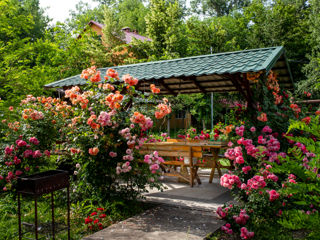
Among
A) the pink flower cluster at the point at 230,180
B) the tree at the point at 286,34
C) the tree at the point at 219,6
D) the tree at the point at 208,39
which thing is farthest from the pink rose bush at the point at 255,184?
the tree at the point at 219,6

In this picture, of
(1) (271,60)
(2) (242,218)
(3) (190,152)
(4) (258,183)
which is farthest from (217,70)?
(2) (242,218)

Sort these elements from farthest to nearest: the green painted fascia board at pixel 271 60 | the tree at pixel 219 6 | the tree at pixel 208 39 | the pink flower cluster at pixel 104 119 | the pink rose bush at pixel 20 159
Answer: the tree at pixel 219 6, the tree at pixel 208 39, the pink rose bush at pixel 20 159, the green painted fascia board at pixel 271 60, the pink flower cluster at pixel 104 119

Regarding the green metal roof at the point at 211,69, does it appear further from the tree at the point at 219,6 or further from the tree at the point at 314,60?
the tree at the point at 219,6

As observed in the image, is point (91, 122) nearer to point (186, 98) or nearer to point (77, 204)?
point (77, 204)

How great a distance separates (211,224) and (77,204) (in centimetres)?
216

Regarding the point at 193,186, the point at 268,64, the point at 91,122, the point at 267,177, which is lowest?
the point at 193,186

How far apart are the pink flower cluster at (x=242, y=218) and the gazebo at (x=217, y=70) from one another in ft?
7.27

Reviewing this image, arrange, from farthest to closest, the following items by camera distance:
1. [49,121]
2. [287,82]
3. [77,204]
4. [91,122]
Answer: [287,82] → [49,121] → [77,204] → [91,122]

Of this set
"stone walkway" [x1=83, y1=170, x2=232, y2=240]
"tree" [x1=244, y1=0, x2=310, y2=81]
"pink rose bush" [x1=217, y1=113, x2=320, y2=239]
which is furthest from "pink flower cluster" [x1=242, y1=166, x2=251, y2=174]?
"tree" [x1=244, y1=0, x2=310, y2=81]

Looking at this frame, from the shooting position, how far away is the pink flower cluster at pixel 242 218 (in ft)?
13.0

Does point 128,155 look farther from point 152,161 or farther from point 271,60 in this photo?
point 271,60

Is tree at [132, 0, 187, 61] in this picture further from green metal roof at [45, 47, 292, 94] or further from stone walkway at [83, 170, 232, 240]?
stone walkway at [83, 170, 232, 240]

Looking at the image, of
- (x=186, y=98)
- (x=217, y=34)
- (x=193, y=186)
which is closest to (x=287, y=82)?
(x=193, y=186)

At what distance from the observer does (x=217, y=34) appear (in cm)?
1939
